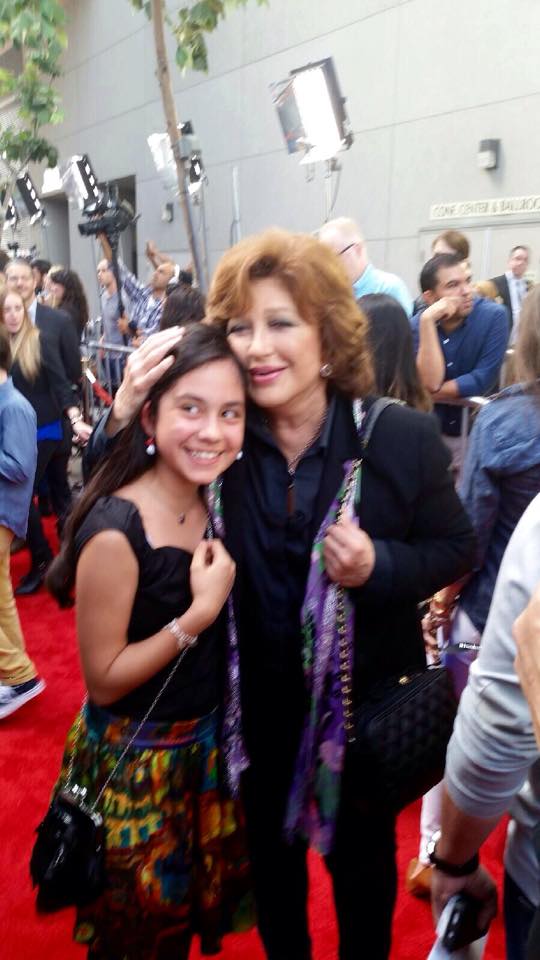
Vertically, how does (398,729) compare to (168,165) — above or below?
below

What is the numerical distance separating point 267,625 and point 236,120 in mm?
11284

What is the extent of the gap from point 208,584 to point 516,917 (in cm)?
75

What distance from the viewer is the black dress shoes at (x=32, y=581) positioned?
15.3 ft

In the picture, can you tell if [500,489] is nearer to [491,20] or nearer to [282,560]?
[282,560]

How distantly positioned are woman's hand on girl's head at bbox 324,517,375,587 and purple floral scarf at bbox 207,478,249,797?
0.77 ft

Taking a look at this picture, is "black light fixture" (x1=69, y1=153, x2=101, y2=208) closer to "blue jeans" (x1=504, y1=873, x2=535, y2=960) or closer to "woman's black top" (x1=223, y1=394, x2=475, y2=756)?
"woman's black top" (x1=223, y1=394, x2=475, y2=756)

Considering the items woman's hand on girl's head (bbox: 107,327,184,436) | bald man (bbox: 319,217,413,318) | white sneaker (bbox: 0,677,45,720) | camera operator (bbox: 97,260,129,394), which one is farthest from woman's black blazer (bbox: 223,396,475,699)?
camera operator (bbox: 97,260,129,394)

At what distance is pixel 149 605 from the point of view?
61.7 inches

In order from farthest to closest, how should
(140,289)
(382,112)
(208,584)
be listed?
(382,112) < (140,289) < (208,584)

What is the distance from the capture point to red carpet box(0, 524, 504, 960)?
7.14 ft

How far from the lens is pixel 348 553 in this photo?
1.53 m

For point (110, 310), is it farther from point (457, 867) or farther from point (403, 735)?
point (457, 867)

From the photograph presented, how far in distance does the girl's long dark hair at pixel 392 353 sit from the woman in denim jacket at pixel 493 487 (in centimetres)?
37

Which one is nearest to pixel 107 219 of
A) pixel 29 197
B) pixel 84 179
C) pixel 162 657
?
pixel 84 179
